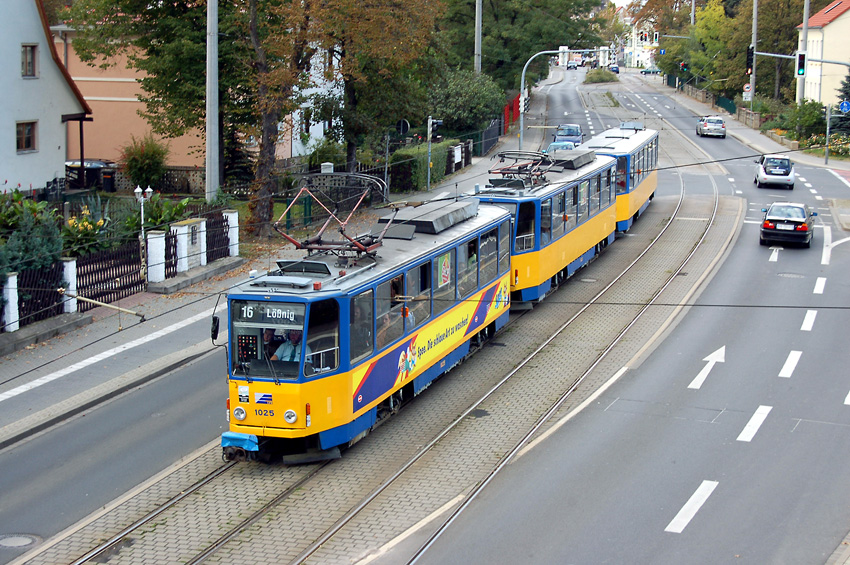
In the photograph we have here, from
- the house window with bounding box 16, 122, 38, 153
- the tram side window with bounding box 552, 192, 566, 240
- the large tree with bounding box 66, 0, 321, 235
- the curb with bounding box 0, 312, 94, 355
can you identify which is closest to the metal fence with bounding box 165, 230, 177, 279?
the curb with bounding box 0, 312, 94, 355

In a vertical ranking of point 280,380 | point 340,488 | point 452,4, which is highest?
point 452,4

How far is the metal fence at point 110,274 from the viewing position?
24.0 metres

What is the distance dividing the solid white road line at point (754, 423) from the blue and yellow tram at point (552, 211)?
741 cm

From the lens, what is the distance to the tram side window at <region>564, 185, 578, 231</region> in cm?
2583

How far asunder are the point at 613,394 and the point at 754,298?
9287mm

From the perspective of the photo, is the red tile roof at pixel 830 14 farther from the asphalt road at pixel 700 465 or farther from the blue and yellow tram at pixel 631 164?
the asphalt road at pixel 700 465

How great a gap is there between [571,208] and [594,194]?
290cm

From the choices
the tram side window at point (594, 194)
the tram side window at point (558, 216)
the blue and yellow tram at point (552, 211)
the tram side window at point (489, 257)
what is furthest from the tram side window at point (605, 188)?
the tram side window at point (489, 257)

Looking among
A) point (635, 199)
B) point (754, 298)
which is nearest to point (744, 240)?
point (635, 199)

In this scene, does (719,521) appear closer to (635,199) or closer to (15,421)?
(15,421)

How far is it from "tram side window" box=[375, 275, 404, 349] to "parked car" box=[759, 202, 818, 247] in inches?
802

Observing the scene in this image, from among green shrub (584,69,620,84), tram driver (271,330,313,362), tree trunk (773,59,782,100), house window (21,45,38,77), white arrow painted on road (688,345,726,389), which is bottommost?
white arrow painted on road (688,345,726,389)

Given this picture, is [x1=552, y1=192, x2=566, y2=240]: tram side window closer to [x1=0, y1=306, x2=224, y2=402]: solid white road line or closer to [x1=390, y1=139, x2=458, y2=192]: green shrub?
[x1=0, y1=306, x2=224, y2=402]: solid white road line

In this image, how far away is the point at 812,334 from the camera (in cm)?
2228
